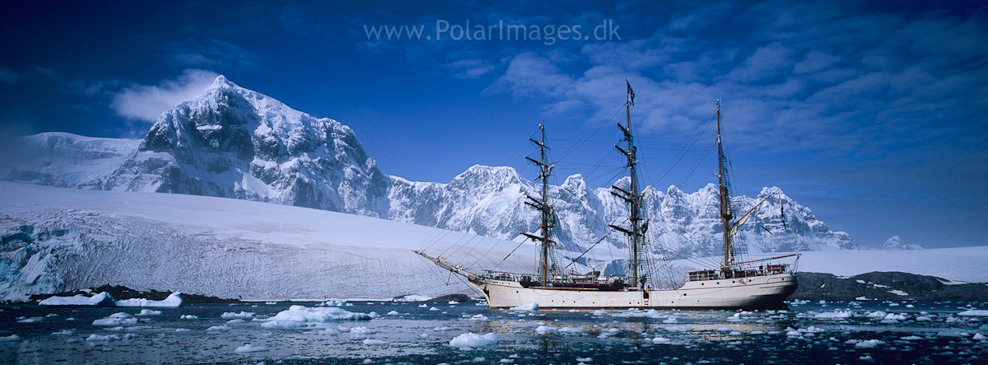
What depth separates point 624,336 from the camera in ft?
71.8

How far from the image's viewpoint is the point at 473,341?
19.0 meters

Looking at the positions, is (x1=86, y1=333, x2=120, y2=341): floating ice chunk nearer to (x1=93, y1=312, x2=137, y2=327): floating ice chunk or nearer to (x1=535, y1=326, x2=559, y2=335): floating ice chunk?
(x1=93, y1=312, x2=137, y2=327): floating ice chunk

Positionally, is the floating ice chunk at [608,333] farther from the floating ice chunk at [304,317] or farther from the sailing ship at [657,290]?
the sailing ship at [657,290]

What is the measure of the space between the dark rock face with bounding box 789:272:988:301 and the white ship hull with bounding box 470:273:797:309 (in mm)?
51863

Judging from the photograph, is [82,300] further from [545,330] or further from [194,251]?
[545,330]

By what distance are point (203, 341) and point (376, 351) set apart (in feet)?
23.2

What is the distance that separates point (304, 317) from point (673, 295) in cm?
2697

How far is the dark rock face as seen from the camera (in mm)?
78312

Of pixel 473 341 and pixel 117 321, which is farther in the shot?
pixel 117 321

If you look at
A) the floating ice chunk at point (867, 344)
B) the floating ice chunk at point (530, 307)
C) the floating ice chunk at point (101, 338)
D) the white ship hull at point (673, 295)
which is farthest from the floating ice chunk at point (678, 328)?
the floating ice chunk at point (101, 338)

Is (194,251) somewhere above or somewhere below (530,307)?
above

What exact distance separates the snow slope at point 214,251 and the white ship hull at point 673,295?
21.9 metres

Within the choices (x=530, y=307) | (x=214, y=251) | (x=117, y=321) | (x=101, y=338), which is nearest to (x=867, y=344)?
(x=101, y=338)

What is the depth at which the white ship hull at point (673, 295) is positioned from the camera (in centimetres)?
4009
